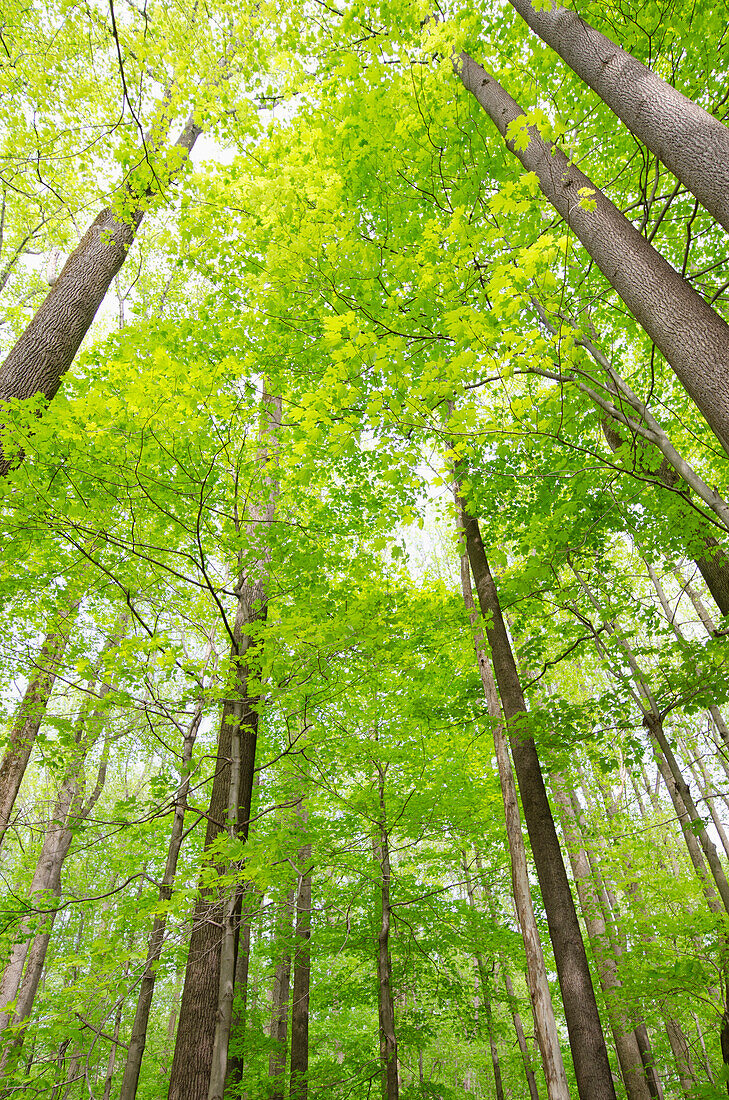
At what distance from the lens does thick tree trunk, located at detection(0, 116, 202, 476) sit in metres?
5.70

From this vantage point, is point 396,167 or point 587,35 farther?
point 396,167

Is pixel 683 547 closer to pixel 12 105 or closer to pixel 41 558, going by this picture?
pixel 41 558

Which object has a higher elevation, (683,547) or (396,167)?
(396,167)

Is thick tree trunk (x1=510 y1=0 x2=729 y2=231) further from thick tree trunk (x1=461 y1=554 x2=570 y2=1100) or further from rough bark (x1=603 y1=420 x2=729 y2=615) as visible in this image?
thick tree trunk (x1=461 y1=554 x2=570 y2=1100)

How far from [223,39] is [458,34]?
682 centimetres

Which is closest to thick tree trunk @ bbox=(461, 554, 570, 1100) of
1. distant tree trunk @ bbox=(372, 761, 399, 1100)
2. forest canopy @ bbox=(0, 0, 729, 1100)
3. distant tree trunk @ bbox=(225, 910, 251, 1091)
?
forest canopy @ bbox=(0, 0, 729, 1100)

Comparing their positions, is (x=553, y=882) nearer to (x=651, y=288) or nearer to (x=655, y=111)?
(x=651, y=288)

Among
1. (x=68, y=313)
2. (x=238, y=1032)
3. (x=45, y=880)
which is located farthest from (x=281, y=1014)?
(x=68, y=313)

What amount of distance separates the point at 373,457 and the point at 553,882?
4.76 meters

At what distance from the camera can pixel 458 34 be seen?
14.4 ft

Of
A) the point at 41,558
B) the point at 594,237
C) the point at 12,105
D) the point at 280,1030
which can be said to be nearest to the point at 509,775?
the point at 594,237

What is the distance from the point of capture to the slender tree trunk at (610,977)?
7.61 metres

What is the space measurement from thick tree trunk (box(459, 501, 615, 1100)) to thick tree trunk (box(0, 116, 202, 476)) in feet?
16.5

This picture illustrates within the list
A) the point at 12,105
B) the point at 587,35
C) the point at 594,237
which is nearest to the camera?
the point at 594,237
